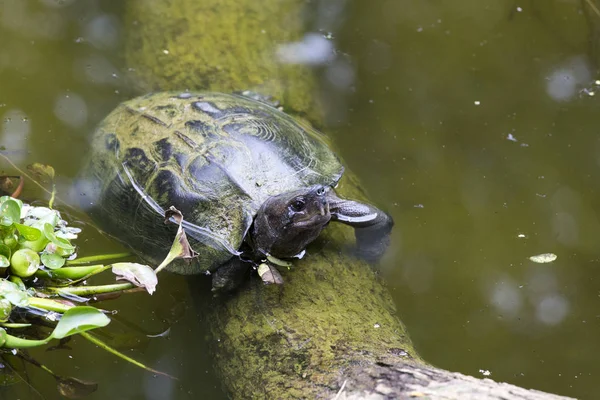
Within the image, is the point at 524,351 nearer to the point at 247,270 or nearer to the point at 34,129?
the point at 247,270

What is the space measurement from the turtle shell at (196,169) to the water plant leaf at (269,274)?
0.72ft

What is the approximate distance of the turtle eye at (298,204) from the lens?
262cm

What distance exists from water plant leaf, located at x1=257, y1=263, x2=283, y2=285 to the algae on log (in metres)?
0.09

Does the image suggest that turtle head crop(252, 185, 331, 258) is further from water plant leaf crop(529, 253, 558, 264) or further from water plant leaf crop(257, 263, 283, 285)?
water plant leaf crop(529, 253, 558, 264)

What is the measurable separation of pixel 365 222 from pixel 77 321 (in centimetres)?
154

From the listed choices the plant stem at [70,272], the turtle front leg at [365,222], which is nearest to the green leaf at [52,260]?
the plant stem at [70,272]

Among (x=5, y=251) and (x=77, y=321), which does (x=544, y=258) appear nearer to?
(x=77, y=321)

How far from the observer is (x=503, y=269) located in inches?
133

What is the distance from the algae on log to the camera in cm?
206

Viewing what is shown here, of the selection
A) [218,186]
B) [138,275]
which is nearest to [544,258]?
[218,186]

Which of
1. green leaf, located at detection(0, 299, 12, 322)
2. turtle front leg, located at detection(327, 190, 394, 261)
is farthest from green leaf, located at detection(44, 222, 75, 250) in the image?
turtle front leg, located at detection(327, 190, 394, 261)

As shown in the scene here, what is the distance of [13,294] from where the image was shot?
239 cm

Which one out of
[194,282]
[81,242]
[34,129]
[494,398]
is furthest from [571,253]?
[34,129]

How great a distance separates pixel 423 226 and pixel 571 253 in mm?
907
